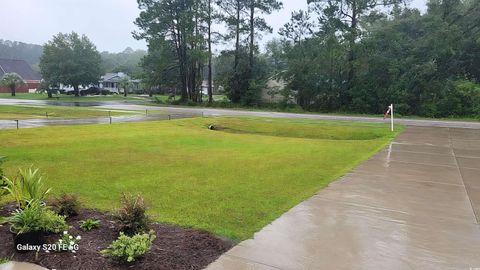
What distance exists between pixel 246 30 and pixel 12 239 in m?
36.3

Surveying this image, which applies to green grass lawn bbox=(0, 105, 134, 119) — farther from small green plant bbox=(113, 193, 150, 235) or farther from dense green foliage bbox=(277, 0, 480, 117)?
small green plant bbox=(113, 193, 150, 235)

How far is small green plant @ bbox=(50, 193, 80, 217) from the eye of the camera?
178 inches

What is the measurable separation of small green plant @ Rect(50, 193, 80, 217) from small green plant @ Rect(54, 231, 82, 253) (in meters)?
0.81

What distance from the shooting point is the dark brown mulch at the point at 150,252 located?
134 inches

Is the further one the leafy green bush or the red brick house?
the red brick house

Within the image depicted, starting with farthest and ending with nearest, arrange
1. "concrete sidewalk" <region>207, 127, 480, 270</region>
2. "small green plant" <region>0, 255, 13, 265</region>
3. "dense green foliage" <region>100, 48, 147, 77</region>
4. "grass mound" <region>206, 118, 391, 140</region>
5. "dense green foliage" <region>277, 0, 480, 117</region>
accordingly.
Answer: "dense green foliage" <region>100, 48, 147, 77</region> → "dense green foliage" <region>277, 0, 480, 117</region> → "grass mound" <region>206, 118, 391, 140</region> → "concrete sidewalk" <region>207, 127, 480, 270</region> → "small green plant" <region>0, 255, 13, 265</region>

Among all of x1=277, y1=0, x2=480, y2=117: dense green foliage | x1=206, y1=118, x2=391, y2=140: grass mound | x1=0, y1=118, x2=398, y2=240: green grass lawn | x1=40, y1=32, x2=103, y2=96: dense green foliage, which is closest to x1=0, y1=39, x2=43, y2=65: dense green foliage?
x1=40, y1=32, x2=103, y2=96: dense green foliage

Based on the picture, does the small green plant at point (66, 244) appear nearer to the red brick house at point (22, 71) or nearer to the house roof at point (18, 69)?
the red brick house at point (22, 71)

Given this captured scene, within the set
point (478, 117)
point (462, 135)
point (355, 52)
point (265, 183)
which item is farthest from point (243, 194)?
point (355, 52)

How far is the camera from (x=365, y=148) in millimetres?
11688

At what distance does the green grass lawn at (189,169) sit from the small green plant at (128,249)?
1030 millimetres

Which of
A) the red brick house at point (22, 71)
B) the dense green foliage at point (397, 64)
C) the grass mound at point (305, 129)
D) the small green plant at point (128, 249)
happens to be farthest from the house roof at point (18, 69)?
the small green plant at point (128, 249)

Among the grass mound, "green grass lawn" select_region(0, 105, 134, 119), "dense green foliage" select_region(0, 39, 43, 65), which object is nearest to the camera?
the grass mound

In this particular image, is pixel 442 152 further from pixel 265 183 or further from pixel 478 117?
pixel 478 117
